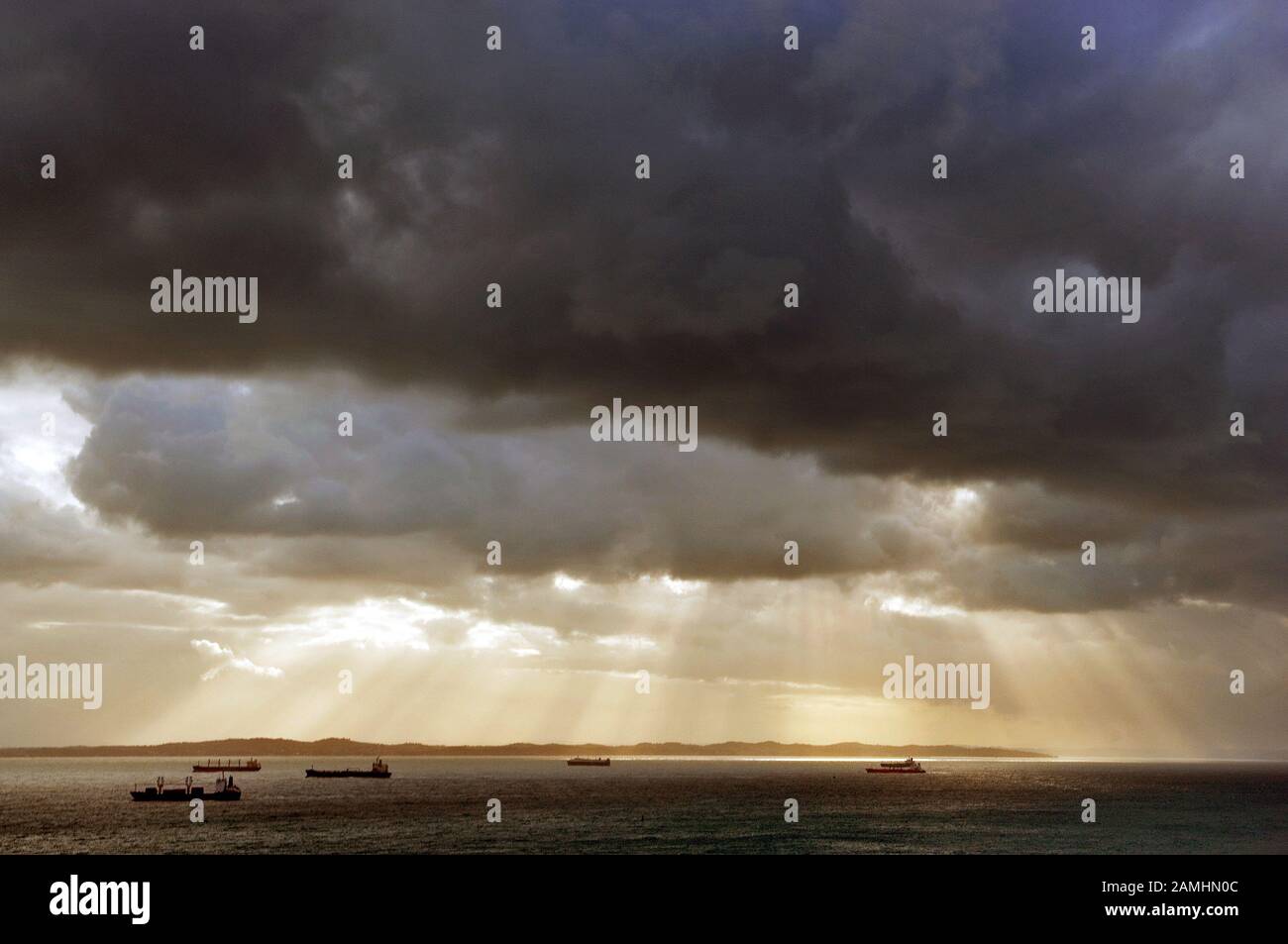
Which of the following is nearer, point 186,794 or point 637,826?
point 637,826

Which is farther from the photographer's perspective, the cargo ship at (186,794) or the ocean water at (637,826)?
the cargo ship at (186,794)

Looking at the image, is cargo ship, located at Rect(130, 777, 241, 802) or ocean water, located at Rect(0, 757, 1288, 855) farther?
cargo ship, located at Rect(130, 777, 241, 802)
